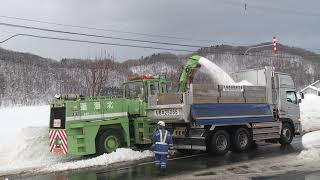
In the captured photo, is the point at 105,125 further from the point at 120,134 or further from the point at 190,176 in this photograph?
the point at 190,176

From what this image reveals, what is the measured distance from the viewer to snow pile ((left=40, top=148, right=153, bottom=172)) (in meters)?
14.9

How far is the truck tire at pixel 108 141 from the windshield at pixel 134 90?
197 cm

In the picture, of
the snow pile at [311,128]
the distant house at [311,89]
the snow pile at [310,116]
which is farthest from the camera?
the distant house at [311,89]

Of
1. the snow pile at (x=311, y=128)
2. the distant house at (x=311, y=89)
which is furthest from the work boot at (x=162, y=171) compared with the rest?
the distant house at (x=311, y=89)

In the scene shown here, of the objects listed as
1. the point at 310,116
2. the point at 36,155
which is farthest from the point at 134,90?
the point at 310,116

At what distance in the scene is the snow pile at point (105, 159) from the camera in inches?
587

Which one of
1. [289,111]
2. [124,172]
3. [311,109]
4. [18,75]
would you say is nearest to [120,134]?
[124,172]

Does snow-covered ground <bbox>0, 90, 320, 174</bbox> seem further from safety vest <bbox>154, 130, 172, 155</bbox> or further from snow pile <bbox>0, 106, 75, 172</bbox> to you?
safety vest <bbox>154, 130, 172, 155</bbox>

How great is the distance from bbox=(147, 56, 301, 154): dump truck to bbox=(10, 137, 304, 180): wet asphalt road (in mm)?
536

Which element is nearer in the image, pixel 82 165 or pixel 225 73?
pixel 82 165

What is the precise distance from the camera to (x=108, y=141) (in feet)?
56.7

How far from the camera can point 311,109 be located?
36250 mm

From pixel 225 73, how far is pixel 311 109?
754 inches

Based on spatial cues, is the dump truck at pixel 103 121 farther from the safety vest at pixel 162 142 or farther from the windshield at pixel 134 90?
the safety vest at pixel 162 142
